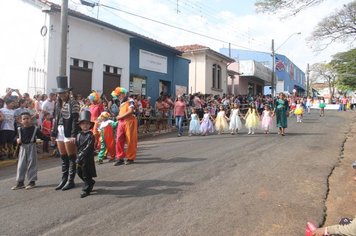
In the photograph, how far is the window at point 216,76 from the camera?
33.5 m

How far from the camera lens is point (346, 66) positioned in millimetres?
66562

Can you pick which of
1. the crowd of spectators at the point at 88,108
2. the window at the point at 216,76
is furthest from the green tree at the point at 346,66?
the window at the point at 216,76

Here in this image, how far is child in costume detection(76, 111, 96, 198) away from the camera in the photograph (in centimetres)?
737

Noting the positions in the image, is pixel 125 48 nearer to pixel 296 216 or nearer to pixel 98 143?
pixel 98 143

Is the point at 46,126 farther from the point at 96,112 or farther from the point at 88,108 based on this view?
the point at 96,112

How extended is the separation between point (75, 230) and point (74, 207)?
3.50 ft

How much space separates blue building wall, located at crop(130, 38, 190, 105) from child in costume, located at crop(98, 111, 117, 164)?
11700 millimetres

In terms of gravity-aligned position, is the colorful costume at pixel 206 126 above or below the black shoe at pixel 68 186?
above

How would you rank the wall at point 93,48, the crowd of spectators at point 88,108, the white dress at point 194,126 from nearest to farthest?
the crowd of spectators at point 88,108 → the wall at point 93,48 → the white dress at point 194,126

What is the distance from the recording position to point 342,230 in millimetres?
4285

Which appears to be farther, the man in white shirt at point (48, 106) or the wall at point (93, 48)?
the wall at point (93, 48)

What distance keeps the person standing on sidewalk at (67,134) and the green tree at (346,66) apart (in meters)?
63.0

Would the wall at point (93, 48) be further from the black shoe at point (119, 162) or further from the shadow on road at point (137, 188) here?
the shadow on road at point (137, 188)

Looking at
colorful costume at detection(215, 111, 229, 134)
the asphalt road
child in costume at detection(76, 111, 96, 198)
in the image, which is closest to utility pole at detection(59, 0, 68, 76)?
the asphalt road
